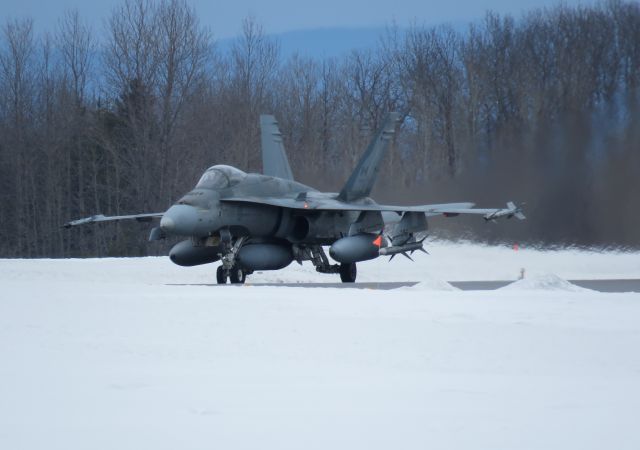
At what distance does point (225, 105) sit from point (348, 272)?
31.0m

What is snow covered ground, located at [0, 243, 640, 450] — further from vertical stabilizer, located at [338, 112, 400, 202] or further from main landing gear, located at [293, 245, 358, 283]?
vertical stabilizer, located at [338, 112, 400, 202]

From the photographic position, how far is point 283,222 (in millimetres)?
23719

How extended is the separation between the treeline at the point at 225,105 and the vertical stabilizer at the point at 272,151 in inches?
187

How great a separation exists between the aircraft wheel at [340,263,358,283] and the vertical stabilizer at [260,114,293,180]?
3055 mm

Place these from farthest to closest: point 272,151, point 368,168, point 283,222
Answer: point 272,151 → point 368,168 → point 283,222

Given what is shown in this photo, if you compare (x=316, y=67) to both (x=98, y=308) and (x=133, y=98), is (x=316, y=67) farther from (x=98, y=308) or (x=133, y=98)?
(x=98, y=308)

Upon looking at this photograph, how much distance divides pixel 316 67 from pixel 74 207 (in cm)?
2291

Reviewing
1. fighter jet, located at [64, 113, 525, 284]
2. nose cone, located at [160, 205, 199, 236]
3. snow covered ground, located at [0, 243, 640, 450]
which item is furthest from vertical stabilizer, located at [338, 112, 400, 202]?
snow covered ground, located at [0, 243, 640, 450]

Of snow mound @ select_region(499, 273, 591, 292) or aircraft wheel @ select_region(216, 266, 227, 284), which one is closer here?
snow mound @ select_region(499, 273, 591, 292)

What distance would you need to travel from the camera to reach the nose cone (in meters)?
20.8

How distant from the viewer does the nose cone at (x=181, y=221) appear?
20.8 m

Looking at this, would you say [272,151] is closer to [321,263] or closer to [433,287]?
[321,263]

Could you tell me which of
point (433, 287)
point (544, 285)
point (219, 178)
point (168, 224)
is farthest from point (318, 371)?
point (219, 178)

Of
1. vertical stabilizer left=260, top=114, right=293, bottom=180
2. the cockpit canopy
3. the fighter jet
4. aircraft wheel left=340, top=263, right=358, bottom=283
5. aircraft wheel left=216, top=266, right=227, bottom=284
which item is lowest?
aircraft wheel left=340, top=263, right=358, bottom=283
